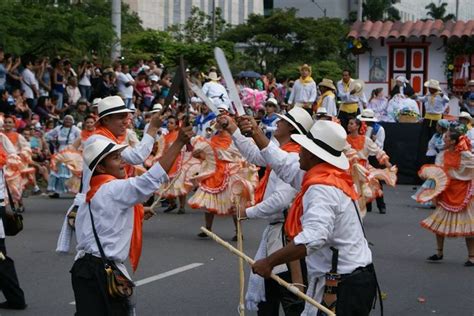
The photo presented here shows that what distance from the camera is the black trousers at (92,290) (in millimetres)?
6500

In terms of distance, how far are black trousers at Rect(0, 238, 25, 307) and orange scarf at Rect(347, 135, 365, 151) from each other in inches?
320

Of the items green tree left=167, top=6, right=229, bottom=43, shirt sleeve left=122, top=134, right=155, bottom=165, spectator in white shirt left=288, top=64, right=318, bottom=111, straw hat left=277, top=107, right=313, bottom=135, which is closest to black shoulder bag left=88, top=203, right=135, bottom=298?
shirt sleeve left=122, top=134, right=155, bottom=165

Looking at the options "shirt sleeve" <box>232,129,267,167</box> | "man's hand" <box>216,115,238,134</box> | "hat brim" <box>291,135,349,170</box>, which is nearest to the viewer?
"hat brim" <box>291,135,349,170</box>

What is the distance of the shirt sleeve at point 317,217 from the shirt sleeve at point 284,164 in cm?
122

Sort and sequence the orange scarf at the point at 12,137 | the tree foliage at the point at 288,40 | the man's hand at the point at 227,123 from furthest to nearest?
the tree foliage at the point at 288,40 < the orange scarf at the point at 12,137 < the man's hand at the point at 227,123

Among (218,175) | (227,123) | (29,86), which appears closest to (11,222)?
(227,123)

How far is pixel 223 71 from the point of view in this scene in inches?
262

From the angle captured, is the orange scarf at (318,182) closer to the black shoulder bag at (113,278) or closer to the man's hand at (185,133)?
the man's hand at (185,133)

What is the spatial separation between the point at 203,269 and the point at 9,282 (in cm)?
294

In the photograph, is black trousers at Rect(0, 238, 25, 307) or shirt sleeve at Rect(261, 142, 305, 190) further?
black trousers at Rect(0, 238, 25, 307)

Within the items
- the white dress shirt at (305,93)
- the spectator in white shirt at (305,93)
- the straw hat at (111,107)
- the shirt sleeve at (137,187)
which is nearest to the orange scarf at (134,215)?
the shirt sleeve at (137,187)

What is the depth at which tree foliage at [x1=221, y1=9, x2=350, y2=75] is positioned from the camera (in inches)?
1849

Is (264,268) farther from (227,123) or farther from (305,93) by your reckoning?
(305,93)

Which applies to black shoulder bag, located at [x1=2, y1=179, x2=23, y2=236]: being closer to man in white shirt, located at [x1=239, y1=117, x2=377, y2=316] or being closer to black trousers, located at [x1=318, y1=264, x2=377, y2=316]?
man in white shirt, located at [x1=239, y1=117, x2=377, y2=316]
